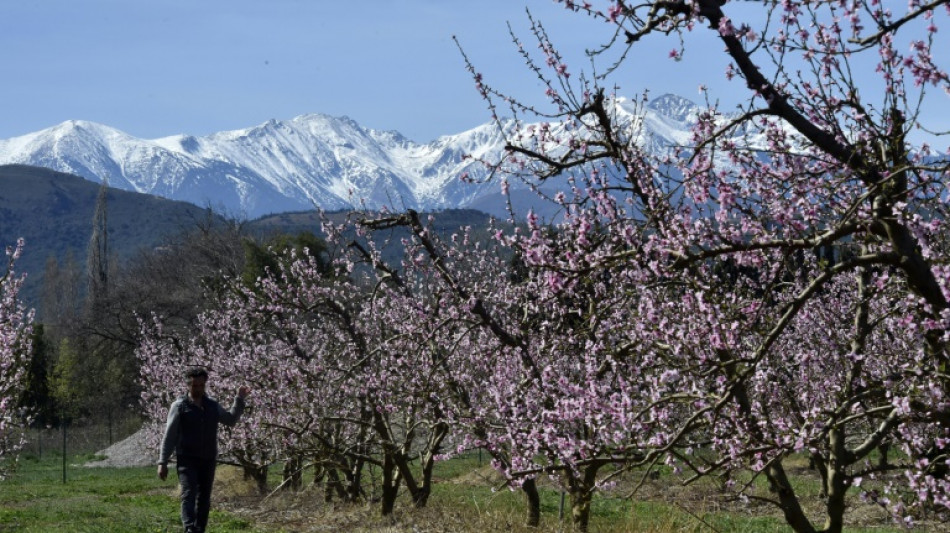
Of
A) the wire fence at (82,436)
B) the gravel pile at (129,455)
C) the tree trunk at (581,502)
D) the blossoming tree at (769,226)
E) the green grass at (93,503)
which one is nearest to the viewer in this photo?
the blossoming tree at (769,226)

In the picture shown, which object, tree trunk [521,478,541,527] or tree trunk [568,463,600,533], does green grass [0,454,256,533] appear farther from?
tree trunk [568,463,600,533]

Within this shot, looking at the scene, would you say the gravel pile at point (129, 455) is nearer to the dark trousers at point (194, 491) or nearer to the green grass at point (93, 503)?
the green grass at point (93, 503)

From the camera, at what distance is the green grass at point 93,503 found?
651 inches

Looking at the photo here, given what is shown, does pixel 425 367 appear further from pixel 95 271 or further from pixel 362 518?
pixel 95 271

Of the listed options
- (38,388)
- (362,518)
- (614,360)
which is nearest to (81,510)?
(362,518)

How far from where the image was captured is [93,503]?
76.4ft

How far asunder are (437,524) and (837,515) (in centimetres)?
668

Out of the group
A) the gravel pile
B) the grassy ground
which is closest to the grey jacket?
the grassy ground

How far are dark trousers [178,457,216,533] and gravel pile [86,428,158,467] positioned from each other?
29.7m

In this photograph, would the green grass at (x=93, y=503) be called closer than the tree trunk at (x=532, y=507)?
No

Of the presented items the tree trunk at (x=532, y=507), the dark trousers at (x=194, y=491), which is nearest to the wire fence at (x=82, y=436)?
the dark trousers at (x=194, y=491)

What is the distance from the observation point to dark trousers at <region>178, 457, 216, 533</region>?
1129 centimetres

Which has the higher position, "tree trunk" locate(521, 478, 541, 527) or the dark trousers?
the dark trousers

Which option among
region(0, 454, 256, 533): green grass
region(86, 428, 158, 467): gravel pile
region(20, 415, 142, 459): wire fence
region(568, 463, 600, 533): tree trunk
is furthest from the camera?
region(20, 415, 142, 459): wire fence
